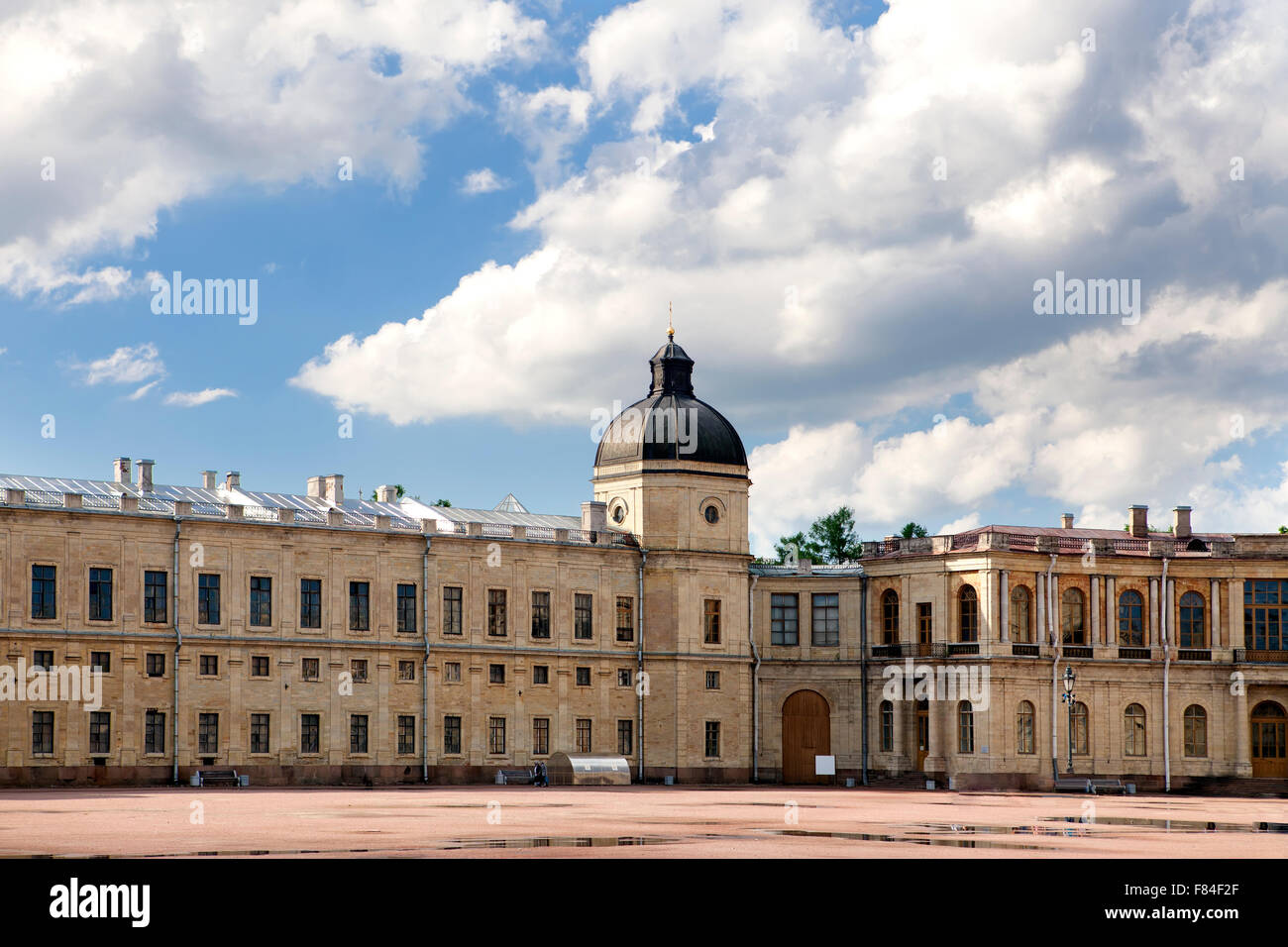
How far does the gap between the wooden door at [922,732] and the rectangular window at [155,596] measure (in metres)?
31.2

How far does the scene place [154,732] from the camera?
6481 centimetres

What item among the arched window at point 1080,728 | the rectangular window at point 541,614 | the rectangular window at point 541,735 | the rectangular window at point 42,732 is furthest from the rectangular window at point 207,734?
the arched window at point 1080,728

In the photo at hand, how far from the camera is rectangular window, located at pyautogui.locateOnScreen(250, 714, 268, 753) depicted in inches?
2630

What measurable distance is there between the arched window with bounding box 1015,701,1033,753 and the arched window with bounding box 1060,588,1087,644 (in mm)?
3584

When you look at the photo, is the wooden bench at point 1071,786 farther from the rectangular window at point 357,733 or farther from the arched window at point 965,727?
the rectangular window at point 357,733

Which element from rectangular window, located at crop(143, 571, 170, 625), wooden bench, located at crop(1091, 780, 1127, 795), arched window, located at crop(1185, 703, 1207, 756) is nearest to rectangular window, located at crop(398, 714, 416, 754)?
rectangular window, located at crop(143, 571, 170, 625)

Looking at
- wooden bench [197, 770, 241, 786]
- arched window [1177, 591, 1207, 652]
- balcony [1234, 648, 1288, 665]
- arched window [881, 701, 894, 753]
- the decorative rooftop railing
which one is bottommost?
wooden bench [197, 770, 241, 786]

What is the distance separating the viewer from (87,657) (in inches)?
2512

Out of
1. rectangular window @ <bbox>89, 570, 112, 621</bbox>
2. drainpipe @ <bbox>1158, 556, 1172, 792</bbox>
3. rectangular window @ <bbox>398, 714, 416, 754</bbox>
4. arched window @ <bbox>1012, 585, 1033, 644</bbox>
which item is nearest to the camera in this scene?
rectangular window @ <bbox>89, 570, 112, 621</bbox>

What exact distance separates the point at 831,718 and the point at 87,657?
31768mm

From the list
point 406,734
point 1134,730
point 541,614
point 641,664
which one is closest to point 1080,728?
point 1134,730

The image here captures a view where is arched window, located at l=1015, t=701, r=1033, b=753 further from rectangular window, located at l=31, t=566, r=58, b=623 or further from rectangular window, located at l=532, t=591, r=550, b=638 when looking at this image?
rectangular window, located at l=31, t=566, r=58, b=623

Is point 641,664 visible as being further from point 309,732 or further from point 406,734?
point 309,732
